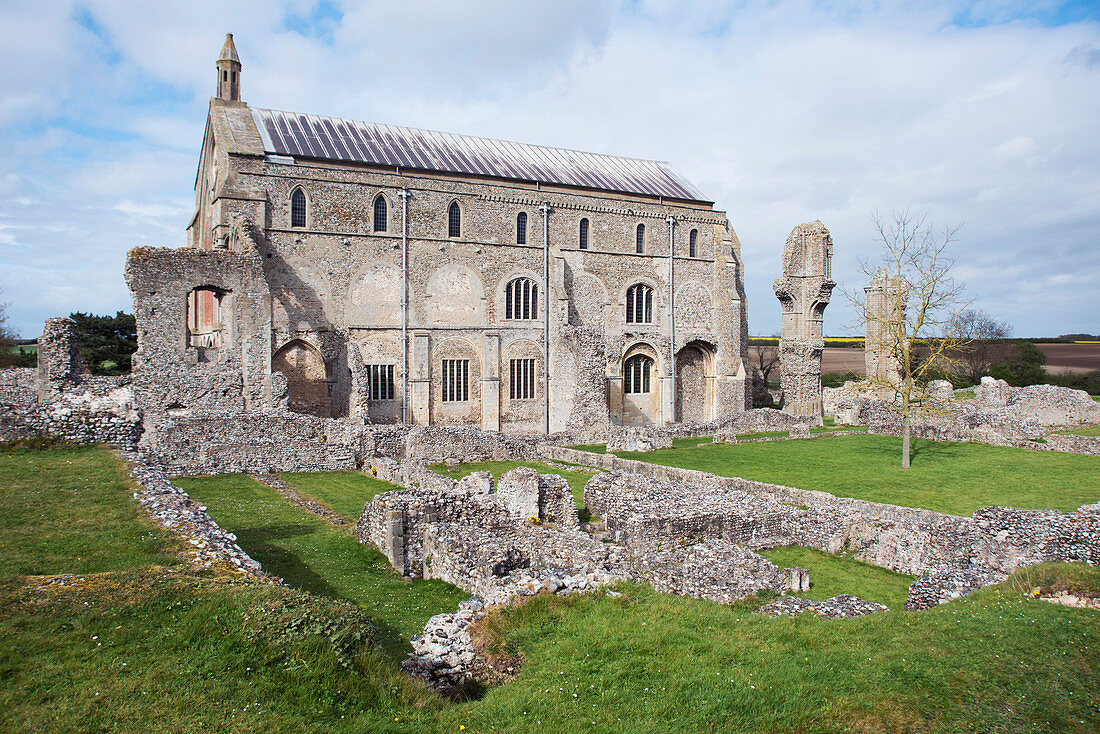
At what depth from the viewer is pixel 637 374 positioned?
128 ft

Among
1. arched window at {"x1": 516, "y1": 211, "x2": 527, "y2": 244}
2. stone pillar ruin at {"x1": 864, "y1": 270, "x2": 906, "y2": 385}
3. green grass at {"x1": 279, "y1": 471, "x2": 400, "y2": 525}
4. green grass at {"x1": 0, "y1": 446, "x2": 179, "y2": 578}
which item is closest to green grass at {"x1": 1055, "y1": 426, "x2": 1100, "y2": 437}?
stone pillar ruin at {"x1": 864, "y1": 270, "x2": 906, "y2": 385}

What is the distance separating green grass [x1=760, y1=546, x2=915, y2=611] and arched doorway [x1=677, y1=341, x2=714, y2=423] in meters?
25.7

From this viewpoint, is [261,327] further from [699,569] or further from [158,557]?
[699,569]

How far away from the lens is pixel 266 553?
12.4 m

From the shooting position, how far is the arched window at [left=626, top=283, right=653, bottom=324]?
38.7 metres

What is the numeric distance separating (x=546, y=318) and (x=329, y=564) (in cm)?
2470

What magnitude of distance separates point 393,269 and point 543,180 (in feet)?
33.7

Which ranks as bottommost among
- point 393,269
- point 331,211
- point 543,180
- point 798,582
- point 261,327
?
point 798,582

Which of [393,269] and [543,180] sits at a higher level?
[543,180]

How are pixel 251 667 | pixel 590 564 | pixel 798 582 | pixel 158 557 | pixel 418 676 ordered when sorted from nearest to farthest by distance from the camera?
1. pixel 251 667
2. pixel 418 676
3. pixel 158 557
4. pixel 590 564
5. pixel 798 582

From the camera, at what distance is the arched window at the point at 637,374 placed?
38594 mm

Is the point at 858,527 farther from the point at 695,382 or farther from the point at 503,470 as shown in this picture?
the point at 695,382

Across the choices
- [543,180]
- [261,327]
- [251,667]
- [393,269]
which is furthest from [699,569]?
[543,180]

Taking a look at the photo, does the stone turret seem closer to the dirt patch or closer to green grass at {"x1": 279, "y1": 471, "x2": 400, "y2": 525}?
green grass at {"x1": 279, "y1": 471, "x2": 400, "y2": 525}
